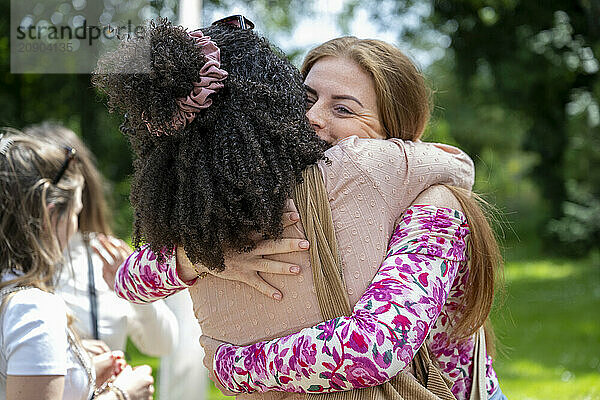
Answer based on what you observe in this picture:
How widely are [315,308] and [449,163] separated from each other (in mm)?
428

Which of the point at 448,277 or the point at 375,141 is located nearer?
the point at 448,277

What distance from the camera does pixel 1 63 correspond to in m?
8.29

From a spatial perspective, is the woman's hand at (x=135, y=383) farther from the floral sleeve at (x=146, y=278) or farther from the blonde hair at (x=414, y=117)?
the blonde hair at (x=414, y=117)

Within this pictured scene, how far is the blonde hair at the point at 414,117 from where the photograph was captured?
1472 mm

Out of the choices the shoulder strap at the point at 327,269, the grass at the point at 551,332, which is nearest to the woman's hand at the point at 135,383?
the shoulder strap at the point at 327,269

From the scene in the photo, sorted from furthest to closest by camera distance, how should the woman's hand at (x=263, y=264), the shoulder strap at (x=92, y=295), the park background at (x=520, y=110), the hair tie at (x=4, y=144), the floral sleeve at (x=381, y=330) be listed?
the park background at (x=520, y=110) < the shoulder strap at (x=92, y=295) < the hair tie at (x=4, y=144) < the woman's hand at (x=263, y=264) < the floral sleeve at (x=381, y=330)

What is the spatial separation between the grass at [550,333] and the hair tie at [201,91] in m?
1.01

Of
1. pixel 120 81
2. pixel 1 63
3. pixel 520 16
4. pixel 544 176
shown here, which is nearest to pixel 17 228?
pixel 120 81

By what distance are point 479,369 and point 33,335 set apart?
112 cm

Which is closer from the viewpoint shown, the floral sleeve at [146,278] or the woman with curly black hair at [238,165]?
the woman with curly black hair at [238,165]

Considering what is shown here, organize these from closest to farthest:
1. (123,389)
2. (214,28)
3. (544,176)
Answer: (214,28) < (123,389) < (544,176)

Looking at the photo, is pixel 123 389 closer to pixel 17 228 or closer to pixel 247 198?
pixel 17 228

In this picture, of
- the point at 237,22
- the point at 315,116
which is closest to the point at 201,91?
the point at 237,22

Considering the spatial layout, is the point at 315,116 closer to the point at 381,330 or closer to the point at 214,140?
the point at 214,140
